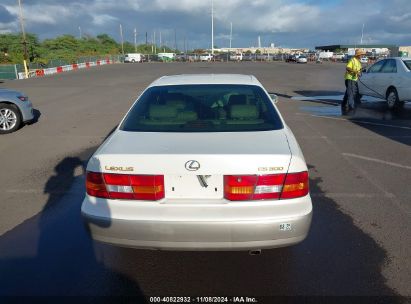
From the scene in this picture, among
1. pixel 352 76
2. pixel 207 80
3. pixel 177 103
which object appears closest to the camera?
pixel 177 103

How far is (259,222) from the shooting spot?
2.63 meters

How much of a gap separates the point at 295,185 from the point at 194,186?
0.73 meters

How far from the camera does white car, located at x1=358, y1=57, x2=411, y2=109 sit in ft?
35.4

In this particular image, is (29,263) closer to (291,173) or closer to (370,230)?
(291,173)

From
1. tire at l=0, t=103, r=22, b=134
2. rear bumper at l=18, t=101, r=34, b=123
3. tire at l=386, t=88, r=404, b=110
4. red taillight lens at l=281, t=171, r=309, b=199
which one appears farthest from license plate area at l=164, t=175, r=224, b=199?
tire at l=386, t=88, r=404, b=110

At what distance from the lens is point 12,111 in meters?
8.99

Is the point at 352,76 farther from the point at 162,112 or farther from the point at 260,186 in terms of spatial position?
the point at 260,186

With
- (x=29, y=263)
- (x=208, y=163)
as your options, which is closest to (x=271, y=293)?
(x=208, y=163)

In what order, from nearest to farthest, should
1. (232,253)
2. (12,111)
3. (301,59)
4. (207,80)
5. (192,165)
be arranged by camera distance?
(192,165) < (232,253) < (207,80) < (12,111) < (301,59)

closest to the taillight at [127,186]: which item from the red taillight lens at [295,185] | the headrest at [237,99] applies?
the red taillight lens at [295,185]

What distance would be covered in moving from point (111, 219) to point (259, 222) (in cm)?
106

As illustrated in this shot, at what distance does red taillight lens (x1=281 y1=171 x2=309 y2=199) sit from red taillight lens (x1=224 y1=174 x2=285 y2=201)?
0.16ft

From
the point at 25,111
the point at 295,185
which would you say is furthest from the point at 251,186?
the point at 25,111

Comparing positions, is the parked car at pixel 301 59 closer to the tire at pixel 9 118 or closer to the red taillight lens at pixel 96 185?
the tire at pixel 9 118
